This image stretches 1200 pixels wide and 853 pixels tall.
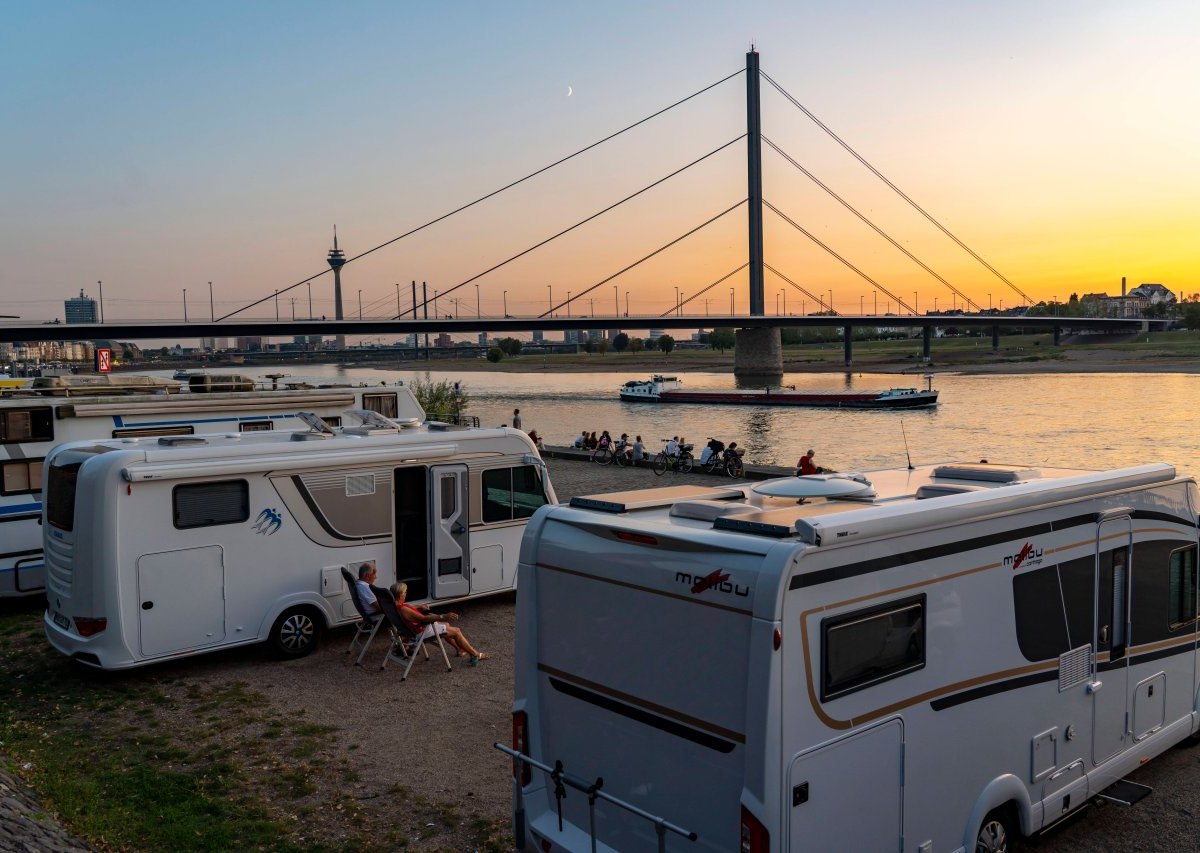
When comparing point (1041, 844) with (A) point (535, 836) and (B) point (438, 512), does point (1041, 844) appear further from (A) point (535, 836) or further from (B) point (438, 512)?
(B) point (438, 512)

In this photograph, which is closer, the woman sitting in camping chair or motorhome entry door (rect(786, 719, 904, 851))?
motorhome entry door (rect(786, 719, 904, 851))

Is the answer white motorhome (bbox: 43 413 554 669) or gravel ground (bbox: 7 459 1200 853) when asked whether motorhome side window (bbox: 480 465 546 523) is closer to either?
white motorhome (bbox: 43 413 554 669)

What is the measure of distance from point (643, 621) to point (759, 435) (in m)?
44.9

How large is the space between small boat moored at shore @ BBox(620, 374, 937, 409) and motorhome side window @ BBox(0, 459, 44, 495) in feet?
190

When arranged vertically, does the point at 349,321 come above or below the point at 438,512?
above

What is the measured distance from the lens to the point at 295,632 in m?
8.91

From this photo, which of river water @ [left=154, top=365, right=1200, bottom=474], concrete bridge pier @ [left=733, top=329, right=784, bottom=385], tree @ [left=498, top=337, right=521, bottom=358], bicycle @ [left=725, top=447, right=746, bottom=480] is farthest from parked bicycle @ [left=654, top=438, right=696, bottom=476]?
tree @ [left=498, top=337, right=521, bottom=358]

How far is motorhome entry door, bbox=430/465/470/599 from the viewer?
973 centimetres

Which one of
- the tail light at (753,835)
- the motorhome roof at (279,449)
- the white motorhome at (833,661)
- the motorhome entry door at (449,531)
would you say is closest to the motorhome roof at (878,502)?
the white motorhome at (833,661)

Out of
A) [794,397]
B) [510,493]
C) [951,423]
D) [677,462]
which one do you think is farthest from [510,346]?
[510,493]

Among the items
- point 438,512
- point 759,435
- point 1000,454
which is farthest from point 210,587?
point 759,435

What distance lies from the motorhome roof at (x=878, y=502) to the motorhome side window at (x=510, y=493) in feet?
15.9

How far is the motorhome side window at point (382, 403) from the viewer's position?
666 inches

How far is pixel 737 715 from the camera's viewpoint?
12.7 ft
